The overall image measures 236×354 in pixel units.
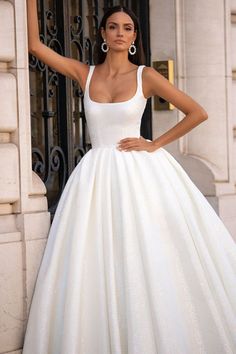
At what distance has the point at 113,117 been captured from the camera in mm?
6730

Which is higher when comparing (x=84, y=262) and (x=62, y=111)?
(x=62, y=111)

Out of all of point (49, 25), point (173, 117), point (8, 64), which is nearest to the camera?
point (8, 64)

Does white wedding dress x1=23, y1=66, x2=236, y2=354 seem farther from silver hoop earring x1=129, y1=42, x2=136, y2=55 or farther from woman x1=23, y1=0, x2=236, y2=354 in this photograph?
silver hoop earring x1=129, y1=42, x2=136, y2=55

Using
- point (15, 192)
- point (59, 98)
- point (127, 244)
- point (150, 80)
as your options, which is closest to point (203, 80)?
point (59, 98)

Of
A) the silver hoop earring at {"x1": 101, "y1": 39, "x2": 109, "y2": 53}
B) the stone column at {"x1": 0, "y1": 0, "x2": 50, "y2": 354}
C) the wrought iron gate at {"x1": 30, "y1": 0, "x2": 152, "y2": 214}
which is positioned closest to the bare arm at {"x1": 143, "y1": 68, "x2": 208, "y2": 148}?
the silver hoop earring at {"x1": 101, "y1": 39, "x2": 109, "y2": 53}

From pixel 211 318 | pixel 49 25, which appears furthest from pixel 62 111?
pixel 211 318

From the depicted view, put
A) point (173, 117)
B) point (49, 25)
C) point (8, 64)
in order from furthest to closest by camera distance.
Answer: point (173, 117) → point (49, 25) → point (8, 64)

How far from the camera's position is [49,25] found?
26.3 ft

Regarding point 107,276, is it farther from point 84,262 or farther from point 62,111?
point 62,111

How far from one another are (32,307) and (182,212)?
1.20m

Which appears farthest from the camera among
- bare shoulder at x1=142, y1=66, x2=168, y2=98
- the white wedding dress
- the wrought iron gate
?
the wrought iron gate

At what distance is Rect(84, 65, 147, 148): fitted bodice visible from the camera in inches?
265

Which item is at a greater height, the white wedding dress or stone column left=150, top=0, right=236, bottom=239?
stone column left=150, top=0, right=236, bottom=239

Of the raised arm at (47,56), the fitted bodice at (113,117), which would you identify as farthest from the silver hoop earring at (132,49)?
the raised arm at (47,56)
